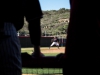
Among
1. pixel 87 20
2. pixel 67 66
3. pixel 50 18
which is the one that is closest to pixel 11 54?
pixel 67 66

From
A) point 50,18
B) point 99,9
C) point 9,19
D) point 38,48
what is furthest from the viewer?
point 50,18

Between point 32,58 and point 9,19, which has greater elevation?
point 9,19

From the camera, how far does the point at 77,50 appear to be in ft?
4.87

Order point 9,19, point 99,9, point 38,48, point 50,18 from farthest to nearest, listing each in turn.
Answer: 1. point 50,18
2. point 38,48
3. point 9,19
4. point 99,9

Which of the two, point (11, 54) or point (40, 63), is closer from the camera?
point (11, 54)

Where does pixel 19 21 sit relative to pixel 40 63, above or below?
above

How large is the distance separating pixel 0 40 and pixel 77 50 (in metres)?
0.38

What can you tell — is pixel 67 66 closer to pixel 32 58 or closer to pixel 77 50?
pixel 77 50

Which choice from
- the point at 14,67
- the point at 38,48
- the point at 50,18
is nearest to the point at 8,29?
the point at 14,67

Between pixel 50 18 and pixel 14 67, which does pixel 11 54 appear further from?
pixel 50 18

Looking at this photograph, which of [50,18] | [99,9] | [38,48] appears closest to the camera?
[99,9]

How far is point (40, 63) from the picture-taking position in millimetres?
1888

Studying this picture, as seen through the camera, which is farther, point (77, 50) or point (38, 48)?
point (38, 48)

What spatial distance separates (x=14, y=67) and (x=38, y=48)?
374 mm
